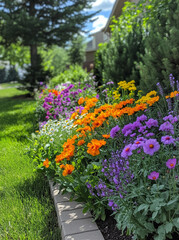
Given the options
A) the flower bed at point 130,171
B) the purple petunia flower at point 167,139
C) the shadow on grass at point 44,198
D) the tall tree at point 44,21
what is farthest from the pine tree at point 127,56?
the tall tree at point 44,21

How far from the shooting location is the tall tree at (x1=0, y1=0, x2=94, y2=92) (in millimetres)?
13547

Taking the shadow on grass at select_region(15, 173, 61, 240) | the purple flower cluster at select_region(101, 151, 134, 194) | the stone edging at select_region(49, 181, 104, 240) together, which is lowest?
the shadow on grass at select_region(15, 173, 61, 240)

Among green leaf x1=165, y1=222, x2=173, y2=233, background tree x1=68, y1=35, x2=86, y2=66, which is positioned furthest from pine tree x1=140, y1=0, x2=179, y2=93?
background tree x1=68, y1=35, x2=86, y2=66

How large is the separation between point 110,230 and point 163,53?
2.87 metres

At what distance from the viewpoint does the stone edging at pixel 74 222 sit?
1.94 meters

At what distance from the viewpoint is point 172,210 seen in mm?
1682

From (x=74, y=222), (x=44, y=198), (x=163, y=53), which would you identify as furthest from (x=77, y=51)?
(x=74, y=222)

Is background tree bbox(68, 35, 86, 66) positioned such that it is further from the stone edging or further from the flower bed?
the stone edging

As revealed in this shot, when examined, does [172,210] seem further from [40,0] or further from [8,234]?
[40,0]

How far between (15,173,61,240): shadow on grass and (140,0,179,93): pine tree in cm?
202

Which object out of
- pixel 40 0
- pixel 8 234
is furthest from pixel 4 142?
pixel 40 0

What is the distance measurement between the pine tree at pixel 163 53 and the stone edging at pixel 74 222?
6.77ft

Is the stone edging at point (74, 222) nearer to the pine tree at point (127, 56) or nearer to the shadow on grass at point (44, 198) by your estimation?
the shadow on grass at point (44, 198)

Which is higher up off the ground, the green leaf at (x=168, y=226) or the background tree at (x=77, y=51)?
the background tree at (x=77, y=51)
